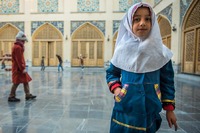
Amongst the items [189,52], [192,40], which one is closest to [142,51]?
[192,40]

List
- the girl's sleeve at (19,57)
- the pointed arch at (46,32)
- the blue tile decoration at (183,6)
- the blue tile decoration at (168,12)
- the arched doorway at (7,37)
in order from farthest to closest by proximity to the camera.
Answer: the arched doorway at (7,37) → the pointed arch at (46,32) → the blue tile decoration at (168,12) → the blue tile decoration at (183,6) → the girl's sleeve at (19,57)

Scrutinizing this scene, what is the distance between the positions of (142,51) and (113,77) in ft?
0.99

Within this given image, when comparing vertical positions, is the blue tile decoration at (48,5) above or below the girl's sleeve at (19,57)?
above

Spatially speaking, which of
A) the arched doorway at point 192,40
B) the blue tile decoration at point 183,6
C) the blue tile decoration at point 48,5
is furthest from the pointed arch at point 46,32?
the arched doorway at point 192,40

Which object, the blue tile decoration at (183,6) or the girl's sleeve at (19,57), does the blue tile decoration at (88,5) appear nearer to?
the blue tile decoration at (183,6)

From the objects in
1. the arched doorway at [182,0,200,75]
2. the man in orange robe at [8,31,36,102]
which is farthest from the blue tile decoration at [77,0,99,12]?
the man in orange robe at [8,31,36,102]

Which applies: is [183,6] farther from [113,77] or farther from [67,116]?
[113,77]

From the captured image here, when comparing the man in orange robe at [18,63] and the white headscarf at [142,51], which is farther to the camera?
the man in orange robe at [18,63]

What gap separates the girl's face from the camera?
1238 mm

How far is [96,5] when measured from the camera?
15758mm

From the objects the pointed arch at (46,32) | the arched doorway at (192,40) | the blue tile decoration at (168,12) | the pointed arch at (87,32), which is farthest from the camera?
the pointed arch at (46,32)

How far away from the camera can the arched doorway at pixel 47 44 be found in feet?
53.4

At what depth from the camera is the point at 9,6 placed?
16.3m

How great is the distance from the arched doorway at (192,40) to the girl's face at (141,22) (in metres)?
8.10
